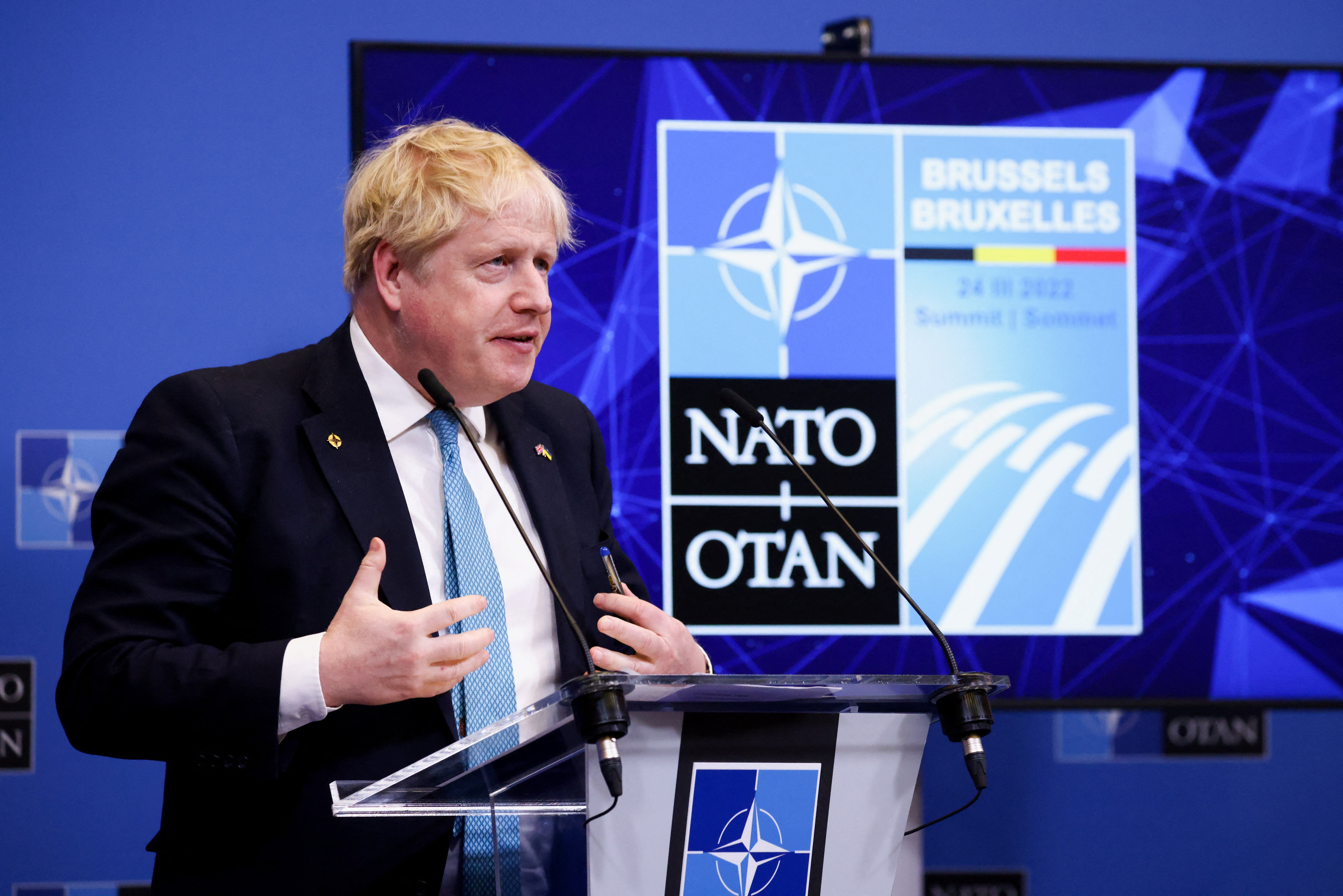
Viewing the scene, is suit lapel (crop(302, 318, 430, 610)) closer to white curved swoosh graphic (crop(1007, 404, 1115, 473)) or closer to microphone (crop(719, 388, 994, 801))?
microphone (crop(719, 388, 994, 801))

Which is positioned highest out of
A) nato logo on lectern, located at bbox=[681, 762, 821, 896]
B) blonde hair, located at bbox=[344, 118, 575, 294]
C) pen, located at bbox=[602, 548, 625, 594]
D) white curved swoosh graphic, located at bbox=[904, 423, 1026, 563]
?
blonde hair, located at bbox=[344, 118, 575, 294]

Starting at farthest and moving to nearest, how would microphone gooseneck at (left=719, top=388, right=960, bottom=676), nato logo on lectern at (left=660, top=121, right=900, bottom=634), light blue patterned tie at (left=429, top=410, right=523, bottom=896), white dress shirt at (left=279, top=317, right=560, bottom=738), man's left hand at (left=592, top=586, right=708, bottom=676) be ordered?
nato logo on lectern at (left=660, top=121, right=900, bottom=634) < white dress shirt at (left=279, top=317, right=560, bottom=738) < light blue patterned tie at (left=429, top=410, right=523, bottom=896) < man's left hand at (left=592, top=586, right=708, bottom=676) < microphone gooseneck at (left=719, top=388, right=960, bottom=676)

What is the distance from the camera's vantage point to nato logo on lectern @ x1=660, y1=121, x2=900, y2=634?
2.74m

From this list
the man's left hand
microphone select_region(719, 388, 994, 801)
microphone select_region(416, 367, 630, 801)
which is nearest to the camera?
microphone select_region(416, 367, 630, 801)

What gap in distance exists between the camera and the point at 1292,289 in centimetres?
291

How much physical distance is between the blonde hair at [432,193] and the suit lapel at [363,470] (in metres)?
0.19

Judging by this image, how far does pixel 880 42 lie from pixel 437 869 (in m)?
2.35

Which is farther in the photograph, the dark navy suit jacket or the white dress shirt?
the white dress shirt

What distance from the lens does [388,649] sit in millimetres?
1314

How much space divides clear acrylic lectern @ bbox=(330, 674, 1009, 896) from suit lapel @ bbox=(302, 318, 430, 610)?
1.40 feet

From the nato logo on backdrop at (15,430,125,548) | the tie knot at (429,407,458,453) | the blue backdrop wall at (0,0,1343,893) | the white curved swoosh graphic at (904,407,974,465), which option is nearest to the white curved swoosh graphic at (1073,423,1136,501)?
the white curved swoosh graphic at (904,407,974,465)

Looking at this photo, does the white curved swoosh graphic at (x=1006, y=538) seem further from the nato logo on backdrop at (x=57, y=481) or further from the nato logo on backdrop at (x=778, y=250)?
the nato logo on backdrop at (x=57, y=481)

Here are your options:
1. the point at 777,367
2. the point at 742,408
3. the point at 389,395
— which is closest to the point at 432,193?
the point at 389,395

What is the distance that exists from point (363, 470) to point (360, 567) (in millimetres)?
228
